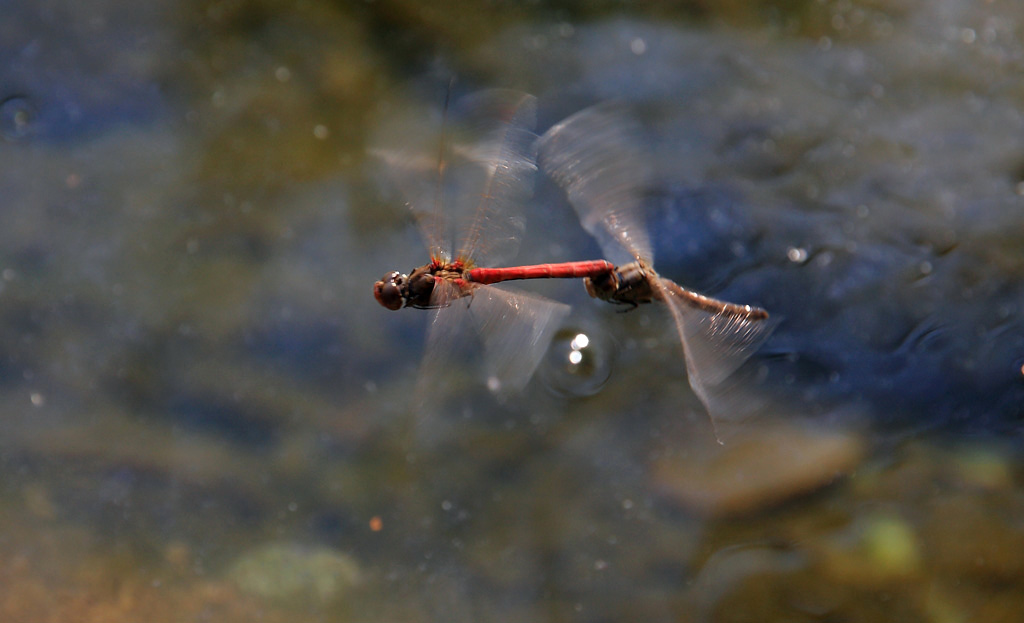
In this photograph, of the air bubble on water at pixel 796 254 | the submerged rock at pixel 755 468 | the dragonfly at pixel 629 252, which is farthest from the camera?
the air bubble on water at pixel 796 254

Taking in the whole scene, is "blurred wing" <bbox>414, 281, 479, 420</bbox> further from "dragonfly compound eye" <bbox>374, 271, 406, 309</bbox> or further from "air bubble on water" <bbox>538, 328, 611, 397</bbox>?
"air bubble on water" <bbox>538, 328, 611, 397</bbox>

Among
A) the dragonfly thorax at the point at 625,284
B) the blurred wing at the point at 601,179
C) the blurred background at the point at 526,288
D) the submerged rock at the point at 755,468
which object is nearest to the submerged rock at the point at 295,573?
the blurred background at the point at 526,288

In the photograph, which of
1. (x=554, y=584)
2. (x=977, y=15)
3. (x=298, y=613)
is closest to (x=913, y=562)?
Result: (x=554, y=584)

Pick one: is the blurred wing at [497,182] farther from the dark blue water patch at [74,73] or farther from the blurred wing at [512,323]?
the dark blue water patch at [74,73]

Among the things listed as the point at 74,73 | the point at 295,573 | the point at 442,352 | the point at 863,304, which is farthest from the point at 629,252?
the point at 74,73

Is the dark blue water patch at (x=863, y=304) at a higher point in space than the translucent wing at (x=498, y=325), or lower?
lower

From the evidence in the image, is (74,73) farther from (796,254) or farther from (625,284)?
(796,254)

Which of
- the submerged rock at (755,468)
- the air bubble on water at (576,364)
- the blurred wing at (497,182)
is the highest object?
the blurred wing at (497,182)

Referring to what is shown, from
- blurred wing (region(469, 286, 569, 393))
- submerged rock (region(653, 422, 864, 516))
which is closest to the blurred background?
submerged rock (region(653, 422, 864, 516))
